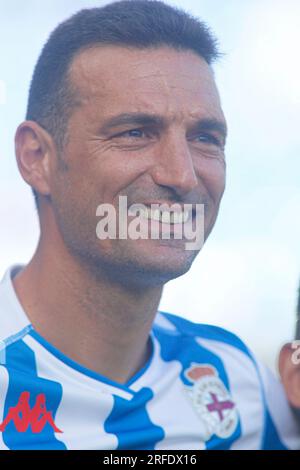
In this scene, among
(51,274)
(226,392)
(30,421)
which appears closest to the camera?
(30,421)

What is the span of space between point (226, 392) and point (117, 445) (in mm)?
377

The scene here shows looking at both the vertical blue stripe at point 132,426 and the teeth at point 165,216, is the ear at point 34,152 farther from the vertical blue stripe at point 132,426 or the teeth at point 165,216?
the vertical blue stripe at point 132,426

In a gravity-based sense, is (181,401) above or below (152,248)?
below

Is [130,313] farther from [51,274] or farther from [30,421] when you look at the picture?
[30,421]

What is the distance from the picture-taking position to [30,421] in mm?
1653

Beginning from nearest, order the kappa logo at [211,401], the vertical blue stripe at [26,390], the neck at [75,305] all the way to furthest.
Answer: the vertical blue stripe at [26,390] < the neck at [75,305] < the kappa logo at [211,401]

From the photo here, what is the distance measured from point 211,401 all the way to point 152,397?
0.17 metres

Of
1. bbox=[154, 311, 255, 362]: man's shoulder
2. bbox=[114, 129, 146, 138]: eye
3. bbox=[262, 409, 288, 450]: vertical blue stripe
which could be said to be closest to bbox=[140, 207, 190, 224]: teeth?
bbox=[114, 129, 146, 138]: eye

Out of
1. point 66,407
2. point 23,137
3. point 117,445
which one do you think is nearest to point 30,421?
point 66,407

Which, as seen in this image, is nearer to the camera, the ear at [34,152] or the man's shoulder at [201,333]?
the ear at [34,152]

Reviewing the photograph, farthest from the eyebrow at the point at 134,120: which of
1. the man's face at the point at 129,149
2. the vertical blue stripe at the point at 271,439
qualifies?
the vertical blue stripe at the point at 271,439

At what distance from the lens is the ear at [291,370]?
187 centimetres

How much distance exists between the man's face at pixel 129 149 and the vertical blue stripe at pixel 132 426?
0.99 ft

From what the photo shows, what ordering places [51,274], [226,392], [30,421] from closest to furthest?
[30,421] → [51,274] → [226,392]
